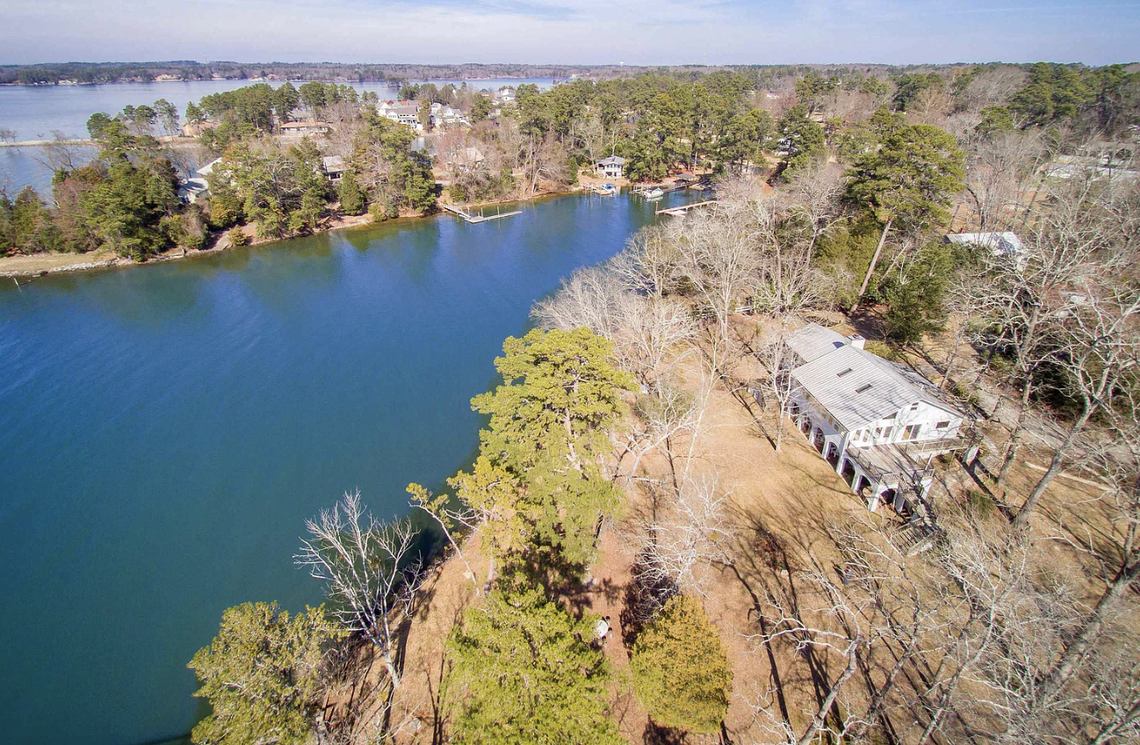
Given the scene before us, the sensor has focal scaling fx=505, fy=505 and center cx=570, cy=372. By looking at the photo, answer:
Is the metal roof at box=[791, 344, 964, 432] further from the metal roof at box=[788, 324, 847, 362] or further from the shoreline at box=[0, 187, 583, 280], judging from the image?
the shoreline at box=[0, 187, 583, 280]

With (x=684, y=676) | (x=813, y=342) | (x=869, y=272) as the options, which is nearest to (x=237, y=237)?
(x=813, y=342)

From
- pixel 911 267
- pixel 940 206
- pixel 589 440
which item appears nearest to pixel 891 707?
pixel 589 440

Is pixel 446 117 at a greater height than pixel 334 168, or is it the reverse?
pixel 446 117

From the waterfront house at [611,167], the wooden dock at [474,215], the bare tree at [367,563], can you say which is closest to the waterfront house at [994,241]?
the bare tree at [367,563]

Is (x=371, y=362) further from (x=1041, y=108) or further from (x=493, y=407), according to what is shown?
(x=1041, y=108)

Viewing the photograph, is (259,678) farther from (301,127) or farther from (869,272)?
(301,127)

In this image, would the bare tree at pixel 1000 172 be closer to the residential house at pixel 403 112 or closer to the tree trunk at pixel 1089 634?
the tree trunk at pixel 1089 634
